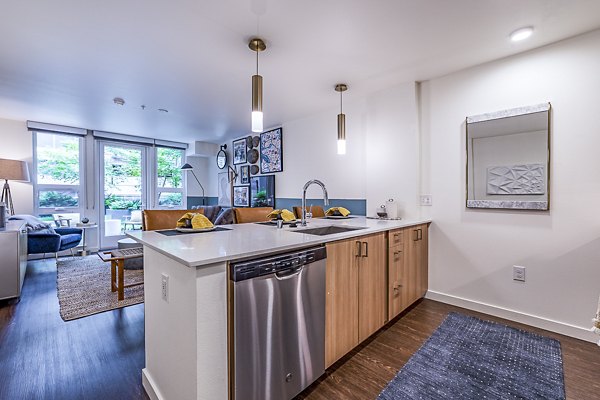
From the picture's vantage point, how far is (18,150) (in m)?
4.54

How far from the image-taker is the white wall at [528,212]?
2.10 m

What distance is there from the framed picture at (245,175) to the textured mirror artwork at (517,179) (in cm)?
402

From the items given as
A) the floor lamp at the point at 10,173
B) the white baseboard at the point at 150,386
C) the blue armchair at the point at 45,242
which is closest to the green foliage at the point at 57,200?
the floor lamp at the point at 10,173

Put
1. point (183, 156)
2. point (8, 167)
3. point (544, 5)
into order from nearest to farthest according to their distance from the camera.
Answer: point (544, 5) → point (8, 167) → point (183, 156)

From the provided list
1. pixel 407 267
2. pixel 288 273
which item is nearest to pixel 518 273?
pixel 407 267

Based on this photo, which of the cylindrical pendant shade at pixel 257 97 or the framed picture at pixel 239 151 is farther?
the framed picture at pixel 239 151

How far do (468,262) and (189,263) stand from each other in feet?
8.88

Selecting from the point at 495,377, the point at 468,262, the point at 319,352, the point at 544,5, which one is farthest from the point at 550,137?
the point at 319,352

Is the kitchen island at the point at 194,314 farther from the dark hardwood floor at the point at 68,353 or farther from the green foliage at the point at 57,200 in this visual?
the green foliage at the point at 57,200

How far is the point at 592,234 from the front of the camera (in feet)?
6.86

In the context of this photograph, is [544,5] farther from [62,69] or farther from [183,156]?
[183,156]

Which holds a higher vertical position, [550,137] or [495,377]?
[550,137]

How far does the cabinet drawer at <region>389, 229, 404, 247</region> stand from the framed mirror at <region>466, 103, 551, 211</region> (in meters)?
0.84

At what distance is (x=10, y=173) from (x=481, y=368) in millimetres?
6149
